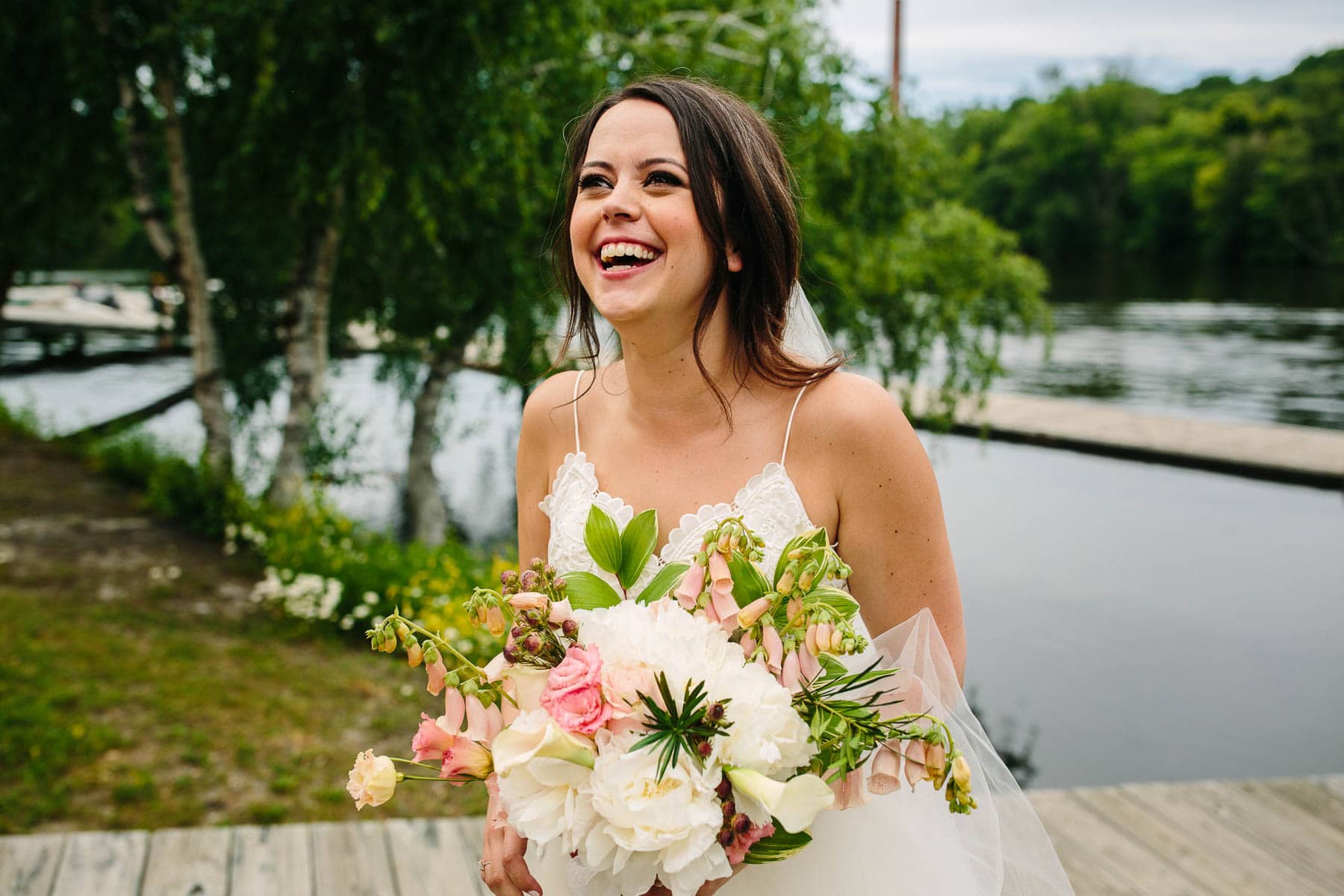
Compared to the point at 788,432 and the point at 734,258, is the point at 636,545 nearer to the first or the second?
the point at 788,432

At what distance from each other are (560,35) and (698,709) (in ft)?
18.5

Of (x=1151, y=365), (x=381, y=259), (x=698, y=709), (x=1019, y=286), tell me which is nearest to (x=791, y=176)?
(x=698, y=709)

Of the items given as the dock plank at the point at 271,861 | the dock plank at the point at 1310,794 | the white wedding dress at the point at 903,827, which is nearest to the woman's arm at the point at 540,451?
the white wedding dress at the point at 903,827

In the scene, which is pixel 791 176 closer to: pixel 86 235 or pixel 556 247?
pixel 556 247

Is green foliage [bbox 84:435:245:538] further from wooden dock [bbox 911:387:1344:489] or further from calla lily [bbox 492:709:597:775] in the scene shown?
calla lily [bbox 492:709:597:775]

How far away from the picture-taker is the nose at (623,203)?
1.66 m

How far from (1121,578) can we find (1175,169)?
67.5 metres

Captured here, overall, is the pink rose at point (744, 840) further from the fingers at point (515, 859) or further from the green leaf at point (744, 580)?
the fingers at point (515, 859)

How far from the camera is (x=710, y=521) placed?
68.5 inches

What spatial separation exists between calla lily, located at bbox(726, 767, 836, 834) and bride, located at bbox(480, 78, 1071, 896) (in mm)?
352

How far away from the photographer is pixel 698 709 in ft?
4.01

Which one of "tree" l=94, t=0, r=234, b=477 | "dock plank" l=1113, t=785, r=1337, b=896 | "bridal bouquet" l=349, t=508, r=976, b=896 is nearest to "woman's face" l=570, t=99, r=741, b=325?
"bridal bouquet" l=349, t=508, r=976, b=896

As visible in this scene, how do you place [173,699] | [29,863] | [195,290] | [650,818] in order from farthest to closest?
[195,290] < [173,699] < [29,863] < [650,818]

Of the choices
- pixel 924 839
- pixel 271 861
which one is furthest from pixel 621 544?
pixel 271 861
